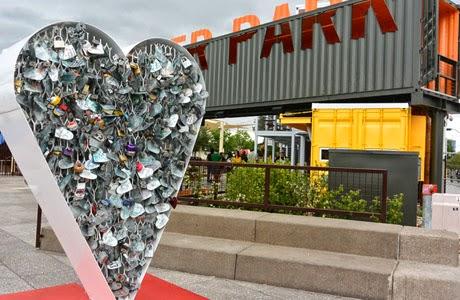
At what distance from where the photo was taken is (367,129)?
390 inches

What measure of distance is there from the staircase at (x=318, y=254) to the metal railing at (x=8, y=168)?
53.1 feet

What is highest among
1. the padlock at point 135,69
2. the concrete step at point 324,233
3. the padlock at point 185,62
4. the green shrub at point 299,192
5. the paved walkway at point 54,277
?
the padlock at point 185,62

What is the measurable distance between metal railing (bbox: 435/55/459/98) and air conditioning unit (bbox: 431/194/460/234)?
5002 mm

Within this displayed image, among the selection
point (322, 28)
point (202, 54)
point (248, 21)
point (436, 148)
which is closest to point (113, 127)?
point (436, 148)

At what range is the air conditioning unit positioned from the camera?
6812 mm

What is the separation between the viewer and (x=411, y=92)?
33.3ft

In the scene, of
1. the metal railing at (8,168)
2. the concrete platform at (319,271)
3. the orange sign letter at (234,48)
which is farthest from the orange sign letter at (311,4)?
the metal railing at (8,168)

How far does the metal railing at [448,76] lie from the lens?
1105 cm

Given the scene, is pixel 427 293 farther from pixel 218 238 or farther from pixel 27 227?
pixel 27 227

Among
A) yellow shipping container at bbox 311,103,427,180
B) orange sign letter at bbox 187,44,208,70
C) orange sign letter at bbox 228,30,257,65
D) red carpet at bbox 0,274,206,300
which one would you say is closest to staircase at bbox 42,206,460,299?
red carpet at bbox 0,274,206,300

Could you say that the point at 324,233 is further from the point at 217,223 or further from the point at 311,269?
the point at 217,223

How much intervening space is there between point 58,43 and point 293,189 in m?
4.87

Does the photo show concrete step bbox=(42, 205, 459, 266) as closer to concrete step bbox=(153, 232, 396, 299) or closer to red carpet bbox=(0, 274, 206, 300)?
concrete step bbox=(153, 232, 396, 299)

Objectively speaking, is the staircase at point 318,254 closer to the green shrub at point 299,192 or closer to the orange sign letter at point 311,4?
the green shrub at point 299,192
